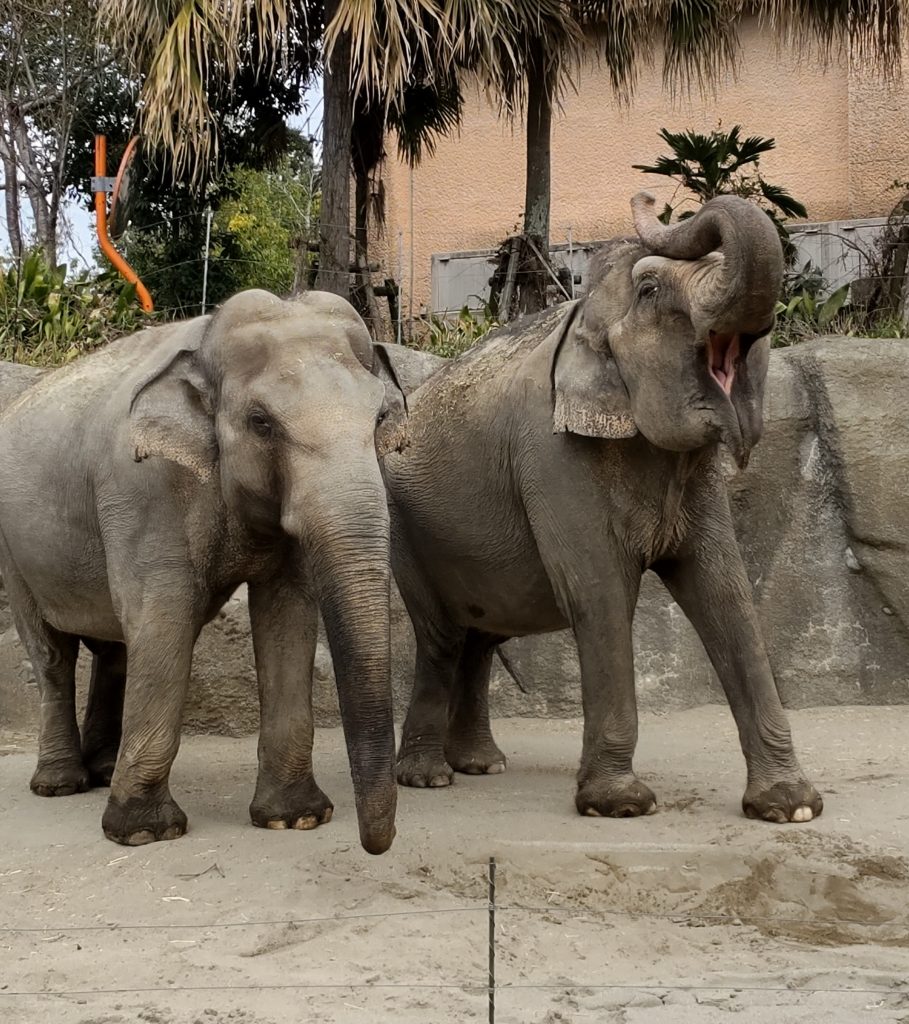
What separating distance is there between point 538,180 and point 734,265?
7567 millimetres

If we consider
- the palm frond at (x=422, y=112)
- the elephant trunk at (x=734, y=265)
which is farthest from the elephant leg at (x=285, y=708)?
the palm frond at (x=422, y=112)

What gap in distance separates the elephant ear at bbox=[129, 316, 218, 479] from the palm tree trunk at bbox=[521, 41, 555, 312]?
7.10 meters

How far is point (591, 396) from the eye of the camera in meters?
5.68

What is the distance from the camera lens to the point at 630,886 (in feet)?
17.0

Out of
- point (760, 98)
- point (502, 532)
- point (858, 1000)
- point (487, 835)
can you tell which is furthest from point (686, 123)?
point (858, 1000)

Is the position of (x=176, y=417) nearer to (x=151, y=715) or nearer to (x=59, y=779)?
(x=151, y=715)

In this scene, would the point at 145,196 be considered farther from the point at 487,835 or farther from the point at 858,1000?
the point at 858,1000

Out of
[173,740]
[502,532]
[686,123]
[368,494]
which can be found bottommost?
[173,740]

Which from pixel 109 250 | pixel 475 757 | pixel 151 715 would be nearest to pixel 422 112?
pixel 109 250

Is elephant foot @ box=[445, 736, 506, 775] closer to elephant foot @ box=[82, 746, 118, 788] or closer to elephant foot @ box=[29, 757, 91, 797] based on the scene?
elephant foot @ box=[82, 746, 118, 788]

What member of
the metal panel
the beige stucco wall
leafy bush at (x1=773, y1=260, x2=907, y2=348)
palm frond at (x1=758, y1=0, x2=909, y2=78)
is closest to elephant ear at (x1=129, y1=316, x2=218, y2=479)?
leafy bush at (x1=773, y1=260, x2=907, y2=348)

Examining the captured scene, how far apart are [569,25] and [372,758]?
8554 mm

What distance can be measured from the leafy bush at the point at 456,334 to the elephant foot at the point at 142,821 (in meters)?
6.07

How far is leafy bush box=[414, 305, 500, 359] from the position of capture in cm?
1146
